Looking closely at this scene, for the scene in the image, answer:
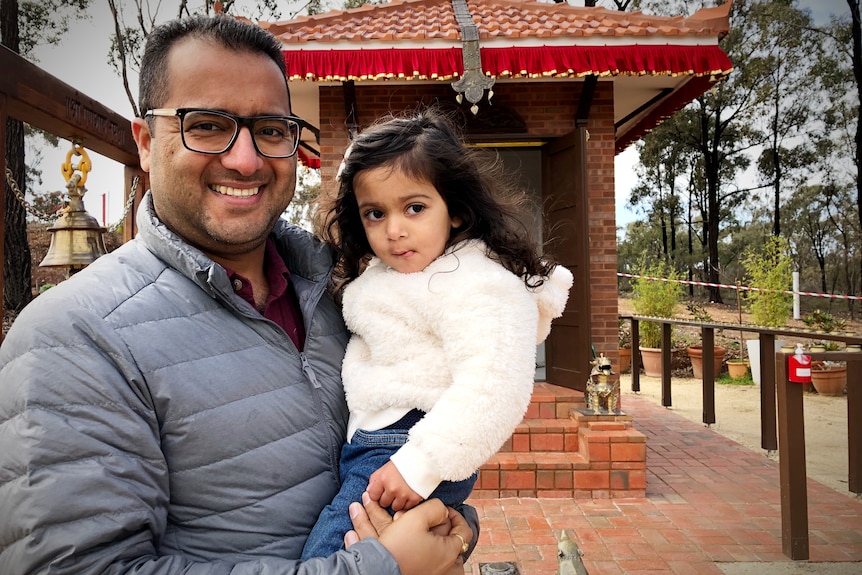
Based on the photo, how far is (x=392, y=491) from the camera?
1253 mm

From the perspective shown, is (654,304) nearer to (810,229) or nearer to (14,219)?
(14,219)

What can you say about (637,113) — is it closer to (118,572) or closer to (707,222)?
(118,572)

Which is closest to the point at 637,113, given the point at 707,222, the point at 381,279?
the point at 381,279

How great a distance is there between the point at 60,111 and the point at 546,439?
421cm

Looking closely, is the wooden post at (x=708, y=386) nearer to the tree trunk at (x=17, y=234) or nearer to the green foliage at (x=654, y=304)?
the green foliage at (x=654, y=304)

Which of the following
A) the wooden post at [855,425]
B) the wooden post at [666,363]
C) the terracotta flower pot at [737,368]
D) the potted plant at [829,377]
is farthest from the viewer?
the terracotta flower pot at [737,368]

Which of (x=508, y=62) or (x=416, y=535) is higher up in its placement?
(x=508, y=62)

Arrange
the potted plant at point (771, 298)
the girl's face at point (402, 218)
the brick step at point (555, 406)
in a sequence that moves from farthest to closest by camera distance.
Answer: the potted plant at point (771, 298) → the brick step at point (555, 406) → the girl's face at point (402, 218)

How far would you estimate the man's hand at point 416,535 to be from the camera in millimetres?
1095

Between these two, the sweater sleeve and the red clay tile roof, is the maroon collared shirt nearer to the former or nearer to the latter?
the sweater sleeve

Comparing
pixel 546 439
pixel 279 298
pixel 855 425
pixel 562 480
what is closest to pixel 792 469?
pixel 855 425

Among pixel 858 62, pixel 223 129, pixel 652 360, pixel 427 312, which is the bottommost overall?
pixel 652 360

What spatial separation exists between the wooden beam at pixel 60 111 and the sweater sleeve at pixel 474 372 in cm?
138

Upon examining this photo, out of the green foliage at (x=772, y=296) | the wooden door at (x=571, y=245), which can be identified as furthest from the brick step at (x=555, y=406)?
the green foliage at (x=772, y=296)
